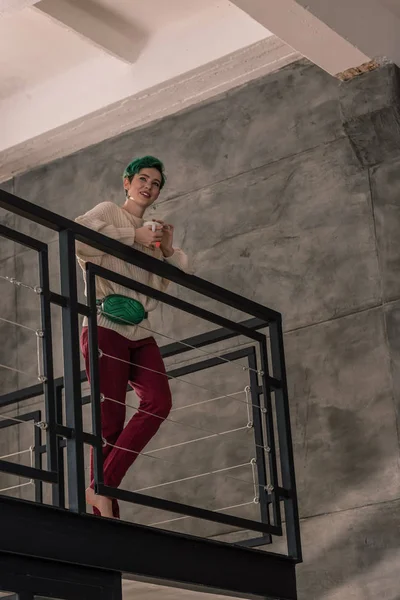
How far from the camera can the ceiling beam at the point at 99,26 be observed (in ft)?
23.6

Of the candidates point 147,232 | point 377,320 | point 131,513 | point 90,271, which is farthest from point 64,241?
point 131,513

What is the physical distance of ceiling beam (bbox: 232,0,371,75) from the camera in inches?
246

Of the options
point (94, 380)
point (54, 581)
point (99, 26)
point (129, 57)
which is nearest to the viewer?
point (54, 581)

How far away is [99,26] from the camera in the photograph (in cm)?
745

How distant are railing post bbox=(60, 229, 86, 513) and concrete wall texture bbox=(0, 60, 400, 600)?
2333 mm

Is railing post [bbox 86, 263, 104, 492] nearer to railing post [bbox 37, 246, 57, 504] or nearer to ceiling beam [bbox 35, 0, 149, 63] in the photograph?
railing post [bbox 37, 246, 57, 504]

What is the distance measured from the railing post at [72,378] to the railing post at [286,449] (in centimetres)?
130

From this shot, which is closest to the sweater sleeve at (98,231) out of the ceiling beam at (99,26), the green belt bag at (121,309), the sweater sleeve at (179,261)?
the green belt bag at (121,309)

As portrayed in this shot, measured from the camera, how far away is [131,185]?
5484mm

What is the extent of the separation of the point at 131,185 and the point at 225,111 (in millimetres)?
2198

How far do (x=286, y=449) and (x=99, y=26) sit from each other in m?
3.25

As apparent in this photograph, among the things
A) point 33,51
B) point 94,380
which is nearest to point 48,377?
point 94,380

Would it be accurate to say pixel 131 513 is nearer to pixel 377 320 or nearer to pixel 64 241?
pixel 377 320

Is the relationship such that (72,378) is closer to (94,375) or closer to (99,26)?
(94,375)
